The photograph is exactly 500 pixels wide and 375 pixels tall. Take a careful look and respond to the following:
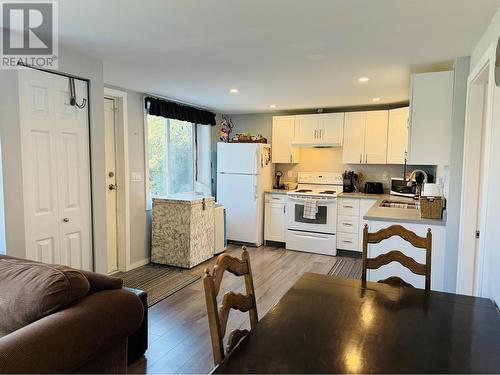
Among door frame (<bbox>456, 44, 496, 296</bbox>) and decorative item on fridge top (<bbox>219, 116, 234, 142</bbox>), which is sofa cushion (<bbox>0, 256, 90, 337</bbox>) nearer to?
door frame (<bbox>456, 44, 496, 296</bbox>)

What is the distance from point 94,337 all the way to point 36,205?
1383 mm

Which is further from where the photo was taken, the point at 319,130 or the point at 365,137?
the point at 319,130

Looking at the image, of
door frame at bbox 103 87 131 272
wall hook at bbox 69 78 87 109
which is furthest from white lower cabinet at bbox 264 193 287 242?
wall hook at bbox 69 78 87 109

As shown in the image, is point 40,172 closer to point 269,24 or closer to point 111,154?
point 111,154

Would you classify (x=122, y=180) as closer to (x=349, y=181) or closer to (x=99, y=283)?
(x=99, y=283)

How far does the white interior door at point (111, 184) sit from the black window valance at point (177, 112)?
511 millimetres

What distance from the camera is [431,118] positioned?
9.60 ft

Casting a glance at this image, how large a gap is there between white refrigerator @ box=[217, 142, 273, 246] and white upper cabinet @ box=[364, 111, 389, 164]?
61.9 inches

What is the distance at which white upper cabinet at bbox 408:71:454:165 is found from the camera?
2.87m

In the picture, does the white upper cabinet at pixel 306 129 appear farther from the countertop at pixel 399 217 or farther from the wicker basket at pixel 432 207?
the wicker basket at pixel 432 207

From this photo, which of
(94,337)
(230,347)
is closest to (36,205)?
(94,337)

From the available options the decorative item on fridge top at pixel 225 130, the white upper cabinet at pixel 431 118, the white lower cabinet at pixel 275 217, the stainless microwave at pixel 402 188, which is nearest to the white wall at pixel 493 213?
the white upper cabinet at pixel 431 118

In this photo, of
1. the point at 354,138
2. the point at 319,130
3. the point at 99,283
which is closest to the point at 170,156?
the point at 319,130

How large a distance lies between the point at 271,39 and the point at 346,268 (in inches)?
124
